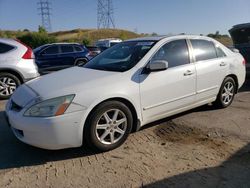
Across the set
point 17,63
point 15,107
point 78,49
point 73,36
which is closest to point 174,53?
point 15,107

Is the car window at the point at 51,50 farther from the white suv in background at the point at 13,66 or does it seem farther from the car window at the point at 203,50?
the car window at the point at 203,50

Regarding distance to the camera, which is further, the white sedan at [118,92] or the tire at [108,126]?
the tire at [108,126]

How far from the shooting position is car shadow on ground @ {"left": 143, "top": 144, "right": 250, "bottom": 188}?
10.7 ft

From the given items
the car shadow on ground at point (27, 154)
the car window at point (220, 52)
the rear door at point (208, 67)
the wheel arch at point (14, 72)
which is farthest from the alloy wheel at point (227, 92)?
the wheel arch at point (14, 72)

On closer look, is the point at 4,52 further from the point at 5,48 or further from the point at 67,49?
the point at 67,49

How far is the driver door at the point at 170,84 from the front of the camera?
4516 millimetres

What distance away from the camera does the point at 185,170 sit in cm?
357

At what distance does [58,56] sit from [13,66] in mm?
5949

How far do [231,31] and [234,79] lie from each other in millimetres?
3540

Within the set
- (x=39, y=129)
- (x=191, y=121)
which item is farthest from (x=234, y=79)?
(x=39, y=129)

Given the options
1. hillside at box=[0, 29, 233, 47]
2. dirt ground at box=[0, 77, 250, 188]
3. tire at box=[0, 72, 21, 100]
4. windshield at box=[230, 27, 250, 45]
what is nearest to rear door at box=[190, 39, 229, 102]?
dirt ground at box=[0, 77, 250, 188]

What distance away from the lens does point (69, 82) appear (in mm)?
4230

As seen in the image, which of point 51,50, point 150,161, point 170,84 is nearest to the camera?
point 150,161

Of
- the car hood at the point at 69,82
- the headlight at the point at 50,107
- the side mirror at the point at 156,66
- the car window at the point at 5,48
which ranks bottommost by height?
the headlight at the point at 50,107
